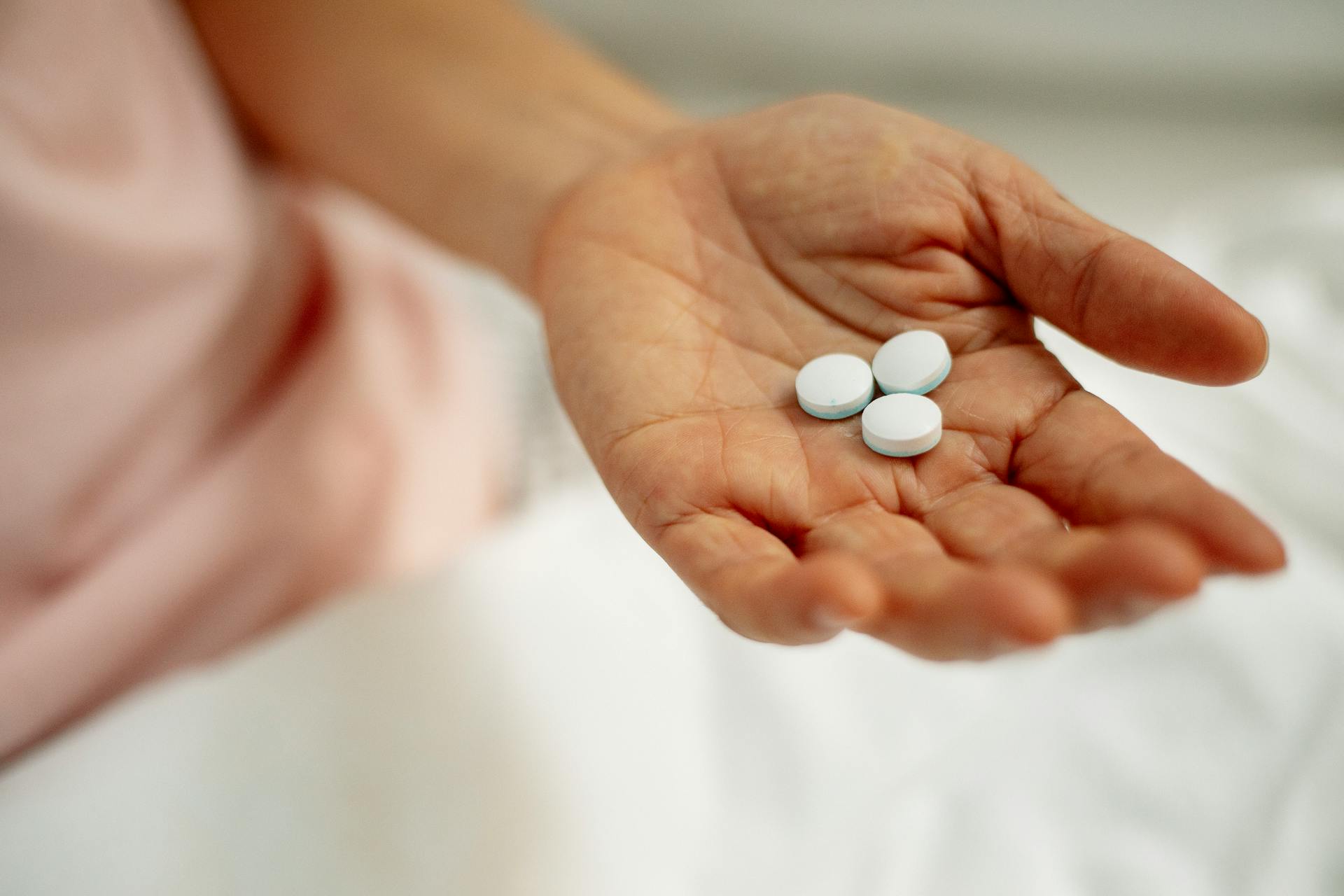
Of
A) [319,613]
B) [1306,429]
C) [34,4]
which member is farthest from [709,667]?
[34,4]

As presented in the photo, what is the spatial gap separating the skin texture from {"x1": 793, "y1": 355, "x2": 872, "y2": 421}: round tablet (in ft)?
0.04

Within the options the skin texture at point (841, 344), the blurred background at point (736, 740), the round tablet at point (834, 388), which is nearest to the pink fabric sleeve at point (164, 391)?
the blurred background at point (736, 740)

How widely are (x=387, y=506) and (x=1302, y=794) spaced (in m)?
0.84

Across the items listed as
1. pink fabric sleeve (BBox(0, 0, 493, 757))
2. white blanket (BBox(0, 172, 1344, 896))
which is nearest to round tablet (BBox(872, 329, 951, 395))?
white blanket (BBox(0, 172, 1344, 896))

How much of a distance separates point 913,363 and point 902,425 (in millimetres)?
75

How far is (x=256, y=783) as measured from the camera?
795mm

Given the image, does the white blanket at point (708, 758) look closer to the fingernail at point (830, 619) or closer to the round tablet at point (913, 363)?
the round tablet at point (913, 363)

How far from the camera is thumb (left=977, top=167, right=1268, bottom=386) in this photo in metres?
0.60

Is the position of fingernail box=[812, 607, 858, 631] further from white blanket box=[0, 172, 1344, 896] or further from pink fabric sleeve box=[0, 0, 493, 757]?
pink fabric sleeve box=[0, 0, 493, 757]

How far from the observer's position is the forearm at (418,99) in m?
1.06

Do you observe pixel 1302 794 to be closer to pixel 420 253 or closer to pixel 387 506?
pixel 387 506

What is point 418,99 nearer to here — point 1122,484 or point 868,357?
point 868,357

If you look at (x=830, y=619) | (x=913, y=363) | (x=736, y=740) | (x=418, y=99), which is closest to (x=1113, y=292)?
(x=913, y=363)

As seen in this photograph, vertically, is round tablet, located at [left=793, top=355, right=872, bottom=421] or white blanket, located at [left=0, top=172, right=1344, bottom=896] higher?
round tablet, located at [left=793, top=355, right=872, bottom=421]
